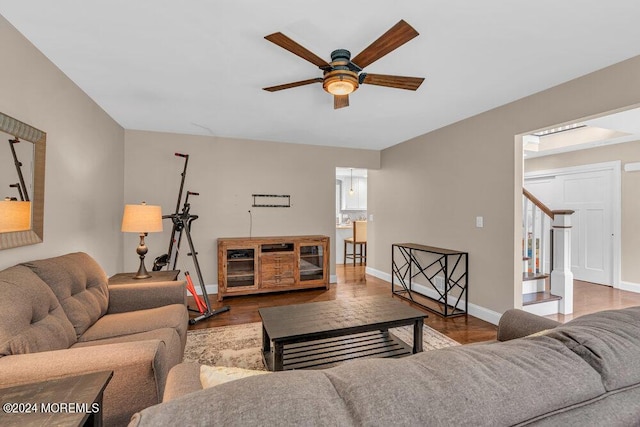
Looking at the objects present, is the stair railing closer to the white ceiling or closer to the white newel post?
the white newel post

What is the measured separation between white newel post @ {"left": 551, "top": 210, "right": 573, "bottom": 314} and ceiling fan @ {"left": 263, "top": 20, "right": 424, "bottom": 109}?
2.92 m

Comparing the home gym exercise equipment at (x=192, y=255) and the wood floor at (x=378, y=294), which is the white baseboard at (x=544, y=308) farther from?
the home gym exercise equipment at (x=192, y=255)

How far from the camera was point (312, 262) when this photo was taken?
469 centimetres

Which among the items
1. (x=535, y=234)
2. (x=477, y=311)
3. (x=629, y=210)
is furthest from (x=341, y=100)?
(x=629, y=210)

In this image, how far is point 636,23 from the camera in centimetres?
182

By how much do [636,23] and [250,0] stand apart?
228 centimetres

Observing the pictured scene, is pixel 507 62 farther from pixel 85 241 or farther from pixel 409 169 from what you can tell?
pixel 85 241

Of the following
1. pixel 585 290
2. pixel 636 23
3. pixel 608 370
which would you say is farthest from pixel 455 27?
pixel 585 290

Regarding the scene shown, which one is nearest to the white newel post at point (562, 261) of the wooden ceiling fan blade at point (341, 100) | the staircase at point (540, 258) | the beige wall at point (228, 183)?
the staircase at point (540, 258)

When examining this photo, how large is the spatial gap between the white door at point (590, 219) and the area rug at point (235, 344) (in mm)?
3843

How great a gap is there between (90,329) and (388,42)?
2.48 meters

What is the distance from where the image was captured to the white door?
4801 millimetres

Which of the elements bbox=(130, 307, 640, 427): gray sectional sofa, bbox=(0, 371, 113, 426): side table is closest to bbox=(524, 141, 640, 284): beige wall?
bbox=(130, 307, 640, 427): gray sectional sofa

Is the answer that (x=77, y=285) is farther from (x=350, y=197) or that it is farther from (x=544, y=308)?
(x=350, y=197)
